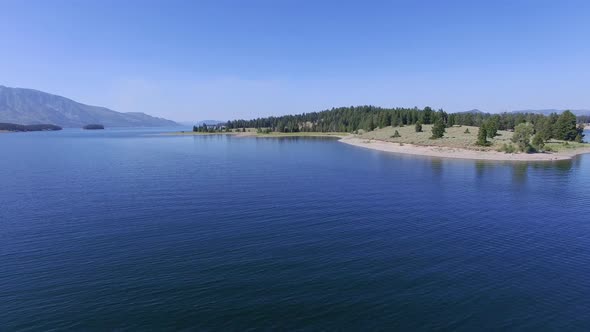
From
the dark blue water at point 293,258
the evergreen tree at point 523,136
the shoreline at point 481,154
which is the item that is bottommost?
the dark blue water at point 293,258

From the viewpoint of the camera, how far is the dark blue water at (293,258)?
923 inches

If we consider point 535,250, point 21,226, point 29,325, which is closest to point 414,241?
point 535,250

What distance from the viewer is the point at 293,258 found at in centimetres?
3222

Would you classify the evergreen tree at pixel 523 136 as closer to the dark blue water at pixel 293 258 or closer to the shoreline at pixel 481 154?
the shoreline at pixel 481 154

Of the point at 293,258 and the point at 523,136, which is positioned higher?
the point at 523,136

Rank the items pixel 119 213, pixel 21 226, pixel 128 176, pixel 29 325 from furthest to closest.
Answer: pixel 128 176, pixel 119 213, pixel 21 226, pixel 29 325

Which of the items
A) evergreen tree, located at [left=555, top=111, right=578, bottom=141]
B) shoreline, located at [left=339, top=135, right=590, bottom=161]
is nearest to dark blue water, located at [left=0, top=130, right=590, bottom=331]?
shoreline, located at [left=339, top=135, right=590, bottom=161]

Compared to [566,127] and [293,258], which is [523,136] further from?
[293,258]

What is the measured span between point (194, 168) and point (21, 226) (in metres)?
52.3

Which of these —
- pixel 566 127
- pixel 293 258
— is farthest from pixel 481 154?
pixel 293 258

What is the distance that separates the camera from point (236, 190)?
6209cm

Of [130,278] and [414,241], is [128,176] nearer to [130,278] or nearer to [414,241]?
[130,278]

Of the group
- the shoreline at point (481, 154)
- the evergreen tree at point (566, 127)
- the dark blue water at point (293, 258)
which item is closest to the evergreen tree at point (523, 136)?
the shoreline at point (481, 154)

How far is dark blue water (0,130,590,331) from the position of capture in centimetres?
2345
